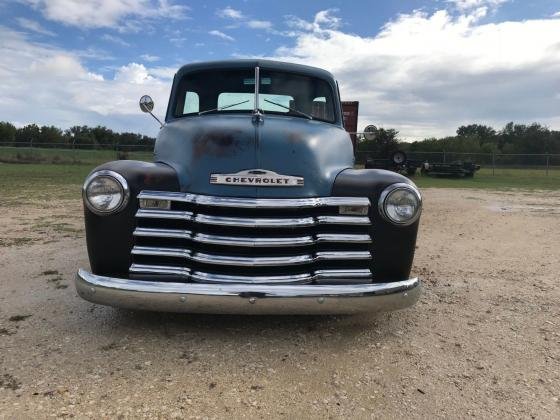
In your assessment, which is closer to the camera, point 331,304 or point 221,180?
point 331,304

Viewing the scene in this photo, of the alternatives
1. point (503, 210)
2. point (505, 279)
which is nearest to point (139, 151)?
point (503, 210)

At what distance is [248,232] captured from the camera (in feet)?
10.9

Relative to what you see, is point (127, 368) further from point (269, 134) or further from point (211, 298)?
point (269, 134)

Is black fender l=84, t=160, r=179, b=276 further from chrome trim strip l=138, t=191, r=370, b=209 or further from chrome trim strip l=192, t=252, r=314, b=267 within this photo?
chrome trim strip l=192, t=252, r=314, b=267

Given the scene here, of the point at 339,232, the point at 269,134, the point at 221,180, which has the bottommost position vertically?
the point at 339,232

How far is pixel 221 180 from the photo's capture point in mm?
3404

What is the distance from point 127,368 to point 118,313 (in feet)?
3.26

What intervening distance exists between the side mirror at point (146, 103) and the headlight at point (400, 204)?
120 inches

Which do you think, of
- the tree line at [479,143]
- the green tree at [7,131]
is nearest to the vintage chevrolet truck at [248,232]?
the tree line at [479,143]

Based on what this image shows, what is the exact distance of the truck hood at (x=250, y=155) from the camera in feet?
11.3

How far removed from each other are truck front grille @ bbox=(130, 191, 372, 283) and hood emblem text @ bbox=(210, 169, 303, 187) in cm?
14

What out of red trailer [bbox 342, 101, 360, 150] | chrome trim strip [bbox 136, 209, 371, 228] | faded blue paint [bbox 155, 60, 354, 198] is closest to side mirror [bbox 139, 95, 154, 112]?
faded blue paint [bbox 155, 60, 354, 198]

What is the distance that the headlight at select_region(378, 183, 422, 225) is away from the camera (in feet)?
11.3

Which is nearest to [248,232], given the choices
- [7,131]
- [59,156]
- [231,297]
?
[231,297]
